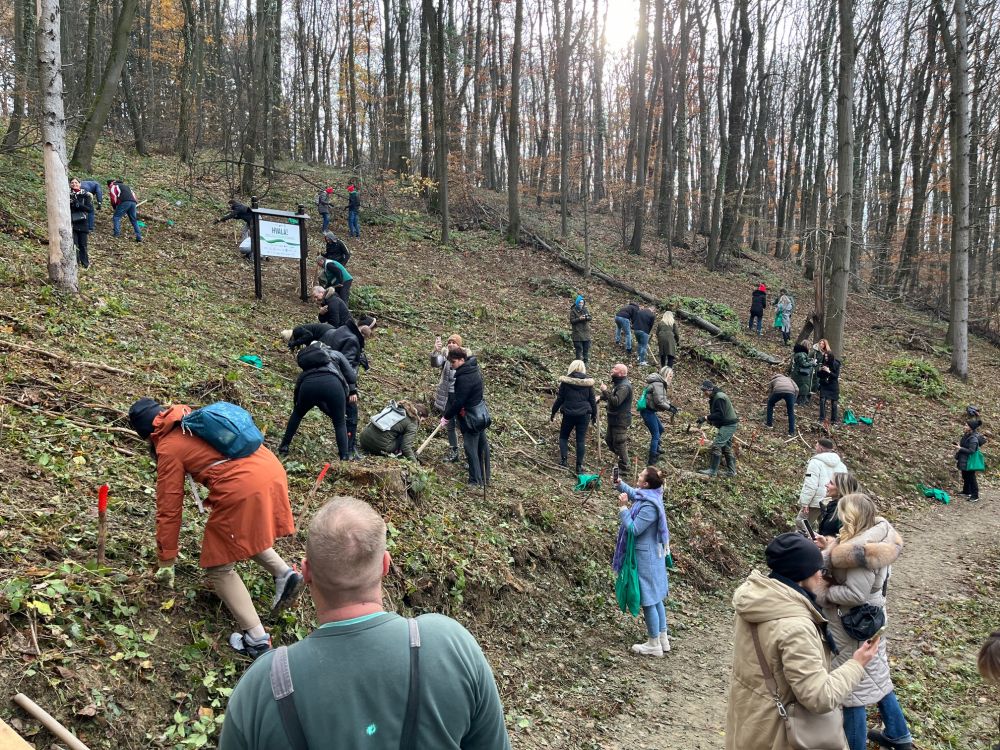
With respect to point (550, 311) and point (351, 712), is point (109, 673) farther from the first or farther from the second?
point (550, 311)

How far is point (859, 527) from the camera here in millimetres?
4633

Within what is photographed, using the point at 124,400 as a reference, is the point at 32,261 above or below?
above

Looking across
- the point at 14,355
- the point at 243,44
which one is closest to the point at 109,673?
the point at 14,355

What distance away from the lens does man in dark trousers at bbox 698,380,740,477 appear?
11.2 meters

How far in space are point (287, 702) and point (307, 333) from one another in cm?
748

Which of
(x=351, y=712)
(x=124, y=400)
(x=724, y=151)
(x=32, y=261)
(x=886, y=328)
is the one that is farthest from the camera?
(x=724, y=151)

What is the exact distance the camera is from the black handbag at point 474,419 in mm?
8656

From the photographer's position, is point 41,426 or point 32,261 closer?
point 41,426

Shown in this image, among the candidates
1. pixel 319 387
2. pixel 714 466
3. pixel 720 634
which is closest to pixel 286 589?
pixel 319 387

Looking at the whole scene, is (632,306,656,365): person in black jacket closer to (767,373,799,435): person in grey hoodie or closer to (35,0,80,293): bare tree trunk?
(767,373,799,435): person in grey hoodie

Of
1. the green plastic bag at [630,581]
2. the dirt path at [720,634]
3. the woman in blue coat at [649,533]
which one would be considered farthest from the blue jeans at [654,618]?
the dirt path at [720,634]

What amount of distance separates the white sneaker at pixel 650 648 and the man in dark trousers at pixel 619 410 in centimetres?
443

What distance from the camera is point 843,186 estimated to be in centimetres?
1633

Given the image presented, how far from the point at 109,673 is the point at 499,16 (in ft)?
118
